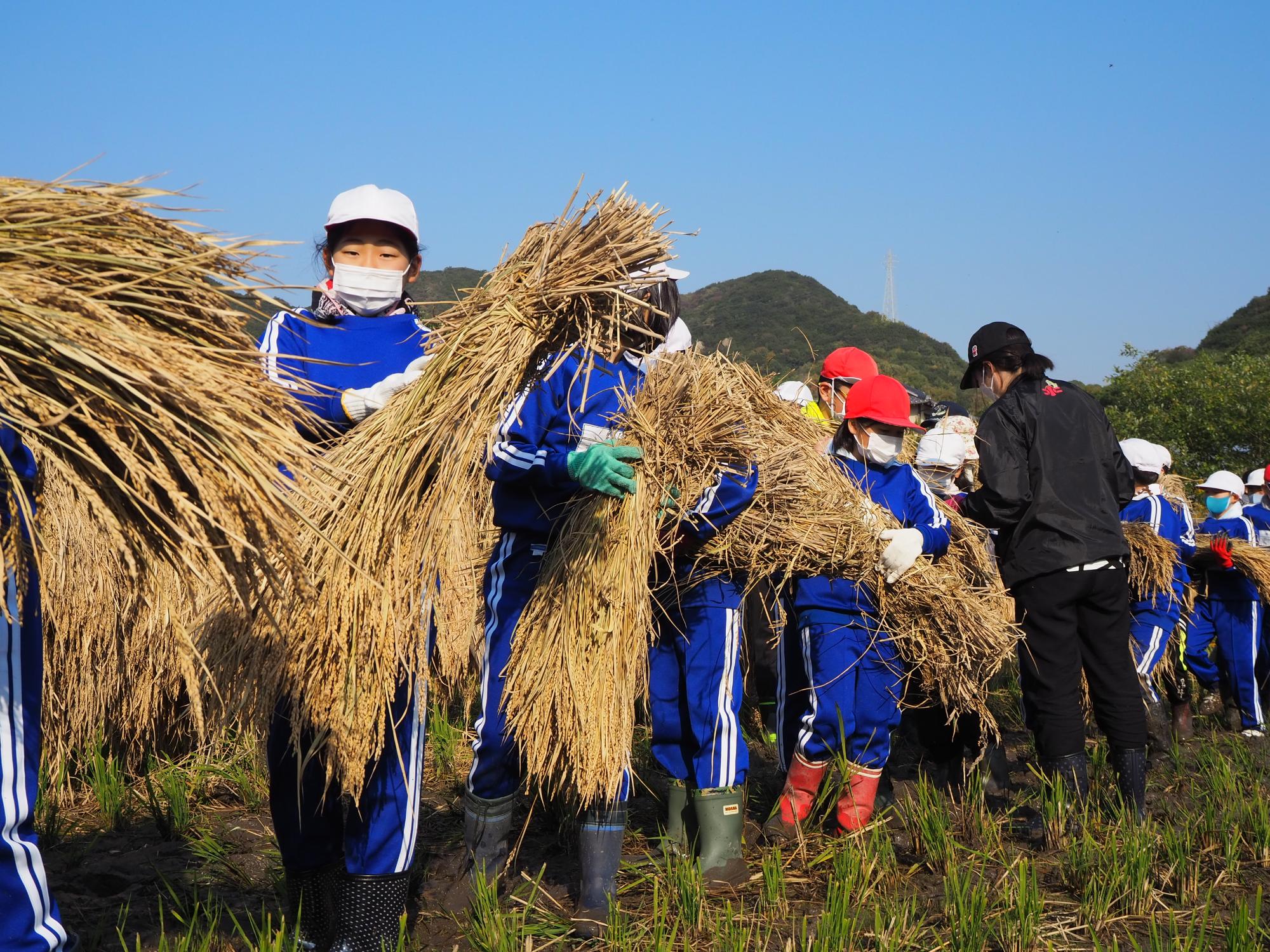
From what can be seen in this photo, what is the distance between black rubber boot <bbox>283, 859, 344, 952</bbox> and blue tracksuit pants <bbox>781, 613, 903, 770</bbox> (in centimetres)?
174

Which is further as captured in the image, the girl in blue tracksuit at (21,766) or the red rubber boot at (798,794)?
the red rubber boot at (798,794)

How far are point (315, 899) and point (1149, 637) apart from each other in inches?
176

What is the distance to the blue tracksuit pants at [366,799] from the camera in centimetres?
267

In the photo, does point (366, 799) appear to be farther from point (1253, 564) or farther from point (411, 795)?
point (1253, 564)

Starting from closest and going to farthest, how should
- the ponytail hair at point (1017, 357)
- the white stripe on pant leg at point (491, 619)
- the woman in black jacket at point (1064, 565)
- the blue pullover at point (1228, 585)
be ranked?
the white stripe on pant leg at point (491, 619)
the woman in black jacket at point (1064, 565)
the ponytail hair at point (1017, 357)
the blue pullover at point (1228, 585)

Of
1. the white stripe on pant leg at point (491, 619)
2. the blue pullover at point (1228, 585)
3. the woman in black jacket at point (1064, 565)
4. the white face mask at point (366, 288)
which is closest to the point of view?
the white face mask at point (366, 288)

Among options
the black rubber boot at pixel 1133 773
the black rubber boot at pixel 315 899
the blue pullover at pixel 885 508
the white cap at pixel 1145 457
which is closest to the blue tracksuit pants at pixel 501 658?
the black rubber boot at pixel 315 899

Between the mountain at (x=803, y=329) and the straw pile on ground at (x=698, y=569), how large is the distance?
48 cm

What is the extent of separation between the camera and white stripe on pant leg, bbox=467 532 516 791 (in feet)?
10.5

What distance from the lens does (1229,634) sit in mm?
6586

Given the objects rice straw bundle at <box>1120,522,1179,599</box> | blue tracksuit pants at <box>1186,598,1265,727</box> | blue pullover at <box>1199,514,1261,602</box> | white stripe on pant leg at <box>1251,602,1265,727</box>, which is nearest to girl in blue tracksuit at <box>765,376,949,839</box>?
rice straw bundle at <box>1120,522,1179,599</box>

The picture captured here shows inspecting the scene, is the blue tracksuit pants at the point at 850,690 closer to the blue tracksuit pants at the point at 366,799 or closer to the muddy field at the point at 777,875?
the muddy field at the point at 777,875

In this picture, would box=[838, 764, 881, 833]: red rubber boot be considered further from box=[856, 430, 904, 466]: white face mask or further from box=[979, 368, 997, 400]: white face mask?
box=[979, 368, 997, 400]: white face mask

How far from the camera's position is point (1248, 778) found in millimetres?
4289
